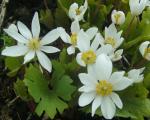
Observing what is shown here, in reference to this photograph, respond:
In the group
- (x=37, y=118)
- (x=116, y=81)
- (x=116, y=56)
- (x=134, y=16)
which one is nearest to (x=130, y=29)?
(x=134, y=16)

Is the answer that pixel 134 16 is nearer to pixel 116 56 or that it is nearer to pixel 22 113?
pixel 116 56

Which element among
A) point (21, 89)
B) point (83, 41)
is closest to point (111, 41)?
point (83, 41)

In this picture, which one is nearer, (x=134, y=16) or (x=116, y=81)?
(x=116, y=81)

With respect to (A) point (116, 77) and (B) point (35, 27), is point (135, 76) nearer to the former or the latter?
(A) point (116, 77)

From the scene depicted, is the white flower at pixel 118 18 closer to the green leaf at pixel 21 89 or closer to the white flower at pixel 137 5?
the white flower at pixel 137 5

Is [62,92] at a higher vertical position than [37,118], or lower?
higher
